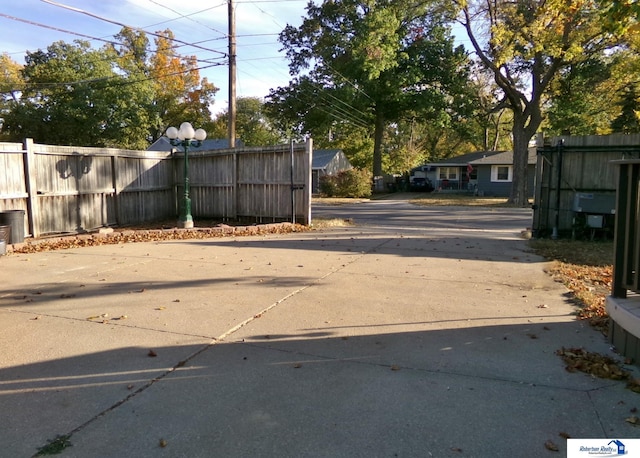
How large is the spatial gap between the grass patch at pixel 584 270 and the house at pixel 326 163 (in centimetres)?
3076

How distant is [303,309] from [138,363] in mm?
2015

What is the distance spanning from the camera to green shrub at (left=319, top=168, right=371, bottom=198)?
111ft

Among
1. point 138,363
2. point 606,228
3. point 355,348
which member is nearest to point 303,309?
point 355,348

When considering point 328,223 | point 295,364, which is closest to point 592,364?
point 295,364

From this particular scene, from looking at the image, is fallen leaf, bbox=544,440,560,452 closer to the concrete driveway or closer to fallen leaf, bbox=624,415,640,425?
the concrete driveway

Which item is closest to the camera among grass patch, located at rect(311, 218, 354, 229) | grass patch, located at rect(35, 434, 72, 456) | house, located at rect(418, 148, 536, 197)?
grass patch, located at rect(35, 434, 72, 456)

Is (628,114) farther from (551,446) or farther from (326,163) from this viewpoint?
(551,446)

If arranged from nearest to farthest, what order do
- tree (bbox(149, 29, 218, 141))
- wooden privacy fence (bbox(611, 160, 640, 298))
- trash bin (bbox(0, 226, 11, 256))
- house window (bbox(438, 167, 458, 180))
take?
1. wooden privacy fence (bbox(611, 160, 640, 298))
2. trash bin (bbox(0, 226, 11, 256))
3. house window (bbox(438, 167, 458, 180))
4. tree (bbox(149, 29, 218, 141))

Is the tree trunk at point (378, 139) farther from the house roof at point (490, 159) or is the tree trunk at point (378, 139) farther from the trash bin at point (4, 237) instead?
the trash bin at point (4, 237)

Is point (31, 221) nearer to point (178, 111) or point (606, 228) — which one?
point (606, 228)

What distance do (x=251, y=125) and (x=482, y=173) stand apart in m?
37.3

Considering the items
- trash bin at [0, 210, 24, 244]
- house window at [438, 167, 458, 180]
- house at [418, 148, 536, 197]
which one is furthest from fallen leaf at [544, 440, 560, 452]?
house window at [438, 167, 458, 180]

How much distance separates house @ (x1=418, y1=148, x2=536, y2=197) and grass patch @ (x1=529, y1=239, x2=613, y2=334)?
2650 cm
